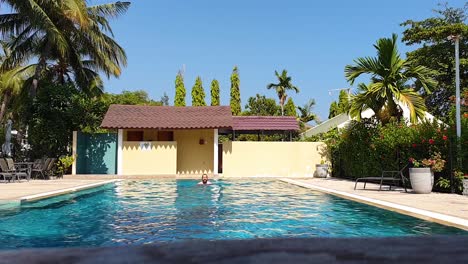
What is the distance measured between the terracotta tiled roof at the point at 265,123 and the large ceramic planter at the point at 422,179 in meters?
16.2

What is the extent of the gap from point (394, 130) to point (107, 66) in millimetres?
16505

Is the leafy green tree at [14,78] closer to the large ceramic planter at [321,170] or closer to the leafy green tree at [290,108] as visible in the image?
the large ceramic planter at [321,170]

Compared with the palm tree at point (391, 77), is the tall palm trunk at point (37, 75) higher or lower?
higher

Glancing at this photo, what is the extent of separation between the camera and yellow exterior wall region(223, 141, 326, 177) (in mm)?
23219

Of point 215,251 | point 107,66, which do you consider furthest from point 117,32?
point 215,251

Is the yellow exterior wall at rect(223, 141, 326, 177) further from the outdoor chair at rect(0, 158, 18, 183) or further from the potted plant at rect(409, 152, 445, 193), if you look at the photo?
the potted plant at rect(409, 152, 445, 193)

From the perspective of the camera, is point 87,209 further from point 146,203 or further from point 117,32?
point 117,32

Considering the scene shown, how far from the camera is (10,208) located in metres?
9.96

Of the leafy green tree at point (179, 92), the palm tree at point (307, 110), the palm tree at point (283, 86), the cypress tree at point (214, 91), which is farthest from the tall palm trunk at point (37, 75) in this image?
the palm tree at point (307, 110)

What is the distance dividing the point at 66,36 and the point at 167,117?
6.77m

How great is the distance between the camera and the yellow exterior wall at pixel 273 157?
2322 centimetres

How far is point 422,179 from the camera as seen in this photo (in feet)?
40.1

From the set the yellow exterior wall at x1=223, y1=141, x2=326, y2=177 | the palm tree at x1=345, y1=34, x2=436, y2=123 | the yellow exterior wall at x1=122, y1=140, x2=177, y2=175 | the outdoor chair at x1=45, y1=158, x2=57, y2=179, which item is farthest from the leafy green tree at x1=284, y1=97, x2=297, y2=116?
the outdoor chair at x1=45, y1=158, x2=57, y2=179

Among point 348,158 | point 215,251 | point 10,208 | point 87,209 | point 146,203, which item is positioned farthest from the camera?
point 348,158
